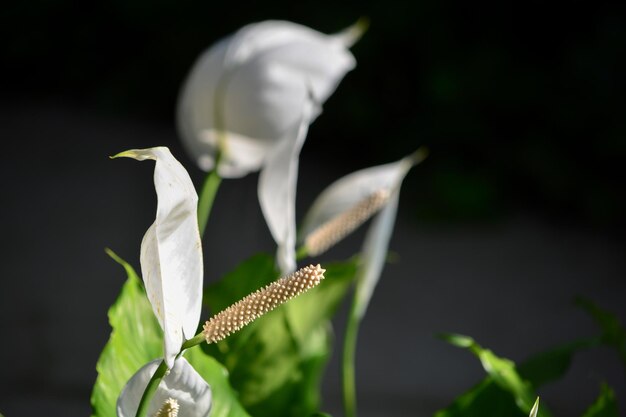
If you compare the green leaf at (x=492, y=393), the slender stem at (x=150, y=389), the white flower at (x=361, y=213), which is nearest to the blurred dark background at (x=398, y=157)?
the white flower at (x=361, y=213)

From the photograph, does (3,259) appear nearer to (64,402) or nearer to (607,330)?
(64,402)

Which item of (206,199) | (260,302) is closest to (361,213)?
(206,199)

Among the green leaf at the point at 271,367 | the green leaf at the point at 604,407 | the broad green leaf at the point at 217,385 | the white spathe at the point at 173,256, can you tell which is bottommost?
the green leaf at the point at 271,367

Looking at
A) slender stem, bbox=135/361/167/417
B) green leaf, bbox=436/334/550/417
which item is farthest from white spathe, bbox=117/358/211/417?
green leaf, bbox=436/334/550/417

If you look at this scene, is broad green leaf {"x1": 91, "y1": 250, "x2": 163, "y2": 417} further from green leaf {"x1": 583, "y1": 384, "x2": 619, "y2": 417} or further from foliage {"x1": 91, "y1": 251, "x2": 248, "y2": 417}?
green leaf {"x1": 583, "y1": 384, "x2": 619, "y2": 417}

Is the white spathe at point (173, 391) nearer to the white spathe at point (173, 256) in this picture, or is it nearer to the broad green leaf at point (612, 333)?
the white spathe at point (173, 256)

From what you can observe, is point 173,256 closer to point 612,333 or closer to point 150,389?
point 150,389
